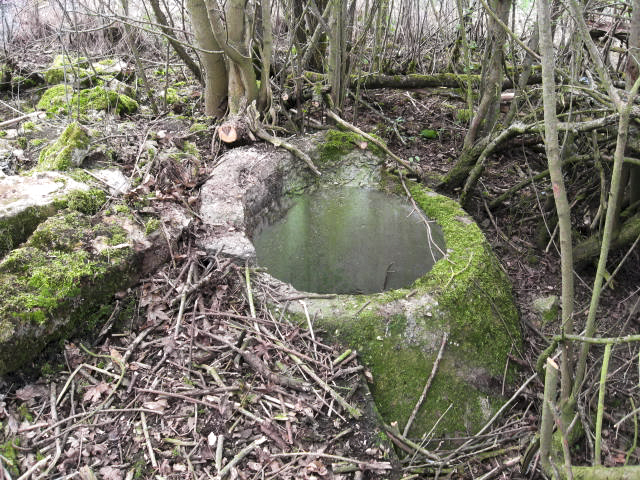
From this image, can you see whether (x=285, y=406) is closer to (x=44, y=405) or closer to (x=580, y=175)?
(x=44, y=405)

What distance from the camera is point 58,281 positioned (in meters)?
Result: 2.67

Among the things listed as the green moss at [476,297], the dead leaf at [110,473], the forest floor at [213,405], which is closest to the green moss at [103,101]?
the forest floor at [213,405]

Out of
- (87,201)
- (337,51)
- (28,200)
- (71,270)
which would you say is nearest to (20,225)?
(28,200)

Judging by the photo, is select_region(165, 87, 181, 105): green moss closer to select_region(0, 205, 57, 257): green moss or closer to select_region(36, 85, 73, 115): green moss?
select_region(36, 85, 73, 115): green moss

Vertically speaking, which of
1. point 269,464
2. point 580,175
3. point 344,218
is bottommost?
point 269,464

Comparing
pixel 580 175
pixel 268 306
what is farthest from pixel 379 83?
pixel 268 306

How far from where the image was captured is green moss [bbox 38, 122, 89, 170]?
3.73 meters

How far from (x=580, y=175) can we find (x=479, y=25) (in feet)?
11.1

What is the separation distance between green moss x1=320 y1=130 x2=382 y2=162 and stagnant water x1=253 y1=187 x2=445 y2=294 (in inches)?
19.4

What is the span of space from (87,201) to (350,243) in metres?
1.98

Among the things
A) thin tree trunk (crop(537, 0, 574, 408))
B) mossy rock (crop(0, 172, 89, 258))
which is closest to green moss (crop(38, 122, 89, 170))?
mossy rock (crop(0, 172, 89, 258))

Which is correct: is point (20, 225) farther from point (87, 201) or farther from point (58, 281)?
point (58, 281)

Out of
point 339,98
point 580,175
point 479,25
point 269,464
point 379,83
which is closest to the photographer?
point 269,464

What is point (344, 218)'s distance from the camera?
13.4 ft
